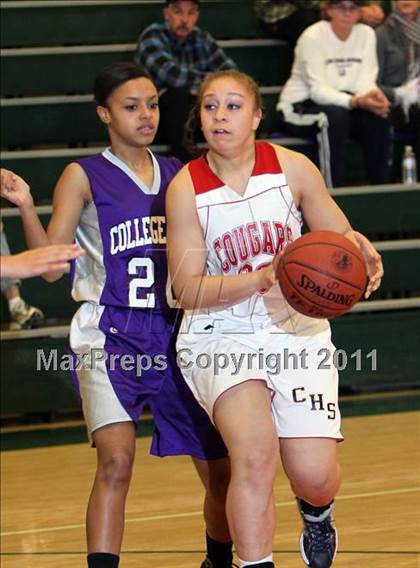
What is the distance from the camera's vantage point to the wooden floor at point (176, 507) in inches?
174

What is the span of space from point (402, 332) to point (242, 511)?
397 cm

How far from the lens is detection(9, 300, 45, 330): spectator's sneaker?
22.4ft

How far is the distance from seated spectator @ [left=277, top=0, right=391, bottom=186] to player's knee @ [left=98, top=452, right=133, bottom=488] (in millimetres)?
4362

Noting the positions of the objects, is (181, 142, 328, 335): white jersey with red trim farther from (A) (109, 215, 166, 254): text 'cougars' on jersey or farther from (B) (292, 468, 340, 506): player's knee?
(B) (292, 468, 340, 506): player's knee

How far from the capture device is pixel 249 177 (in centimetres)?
373

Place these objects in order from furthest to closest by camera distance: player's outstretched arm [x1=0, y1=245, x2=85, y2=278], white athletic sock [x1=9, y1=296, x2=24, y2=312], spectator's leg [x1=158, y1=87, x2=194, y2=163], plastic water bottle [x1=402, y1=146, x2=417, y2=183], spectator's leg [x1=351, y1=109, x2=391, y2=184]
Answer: plastic water bottle [x1=402, y1=146, x2=417, y2=183] < spectator's leg [x1=351, y1=109, x2=391, y2=184] < spectator's leg [x1=158, y1=87, x2=194, y2=163] < white athletic sock [x1=9, y1=296, x2=24, y2=312] < player's outstretched arm [x1=0, y1=245, x2=85, y2=278]

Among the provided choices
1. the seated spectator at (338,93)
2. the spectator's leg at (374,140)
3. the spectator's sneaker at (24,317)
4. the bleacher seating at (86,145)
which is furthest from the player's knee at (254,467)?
the spectator's leg at (374,140)

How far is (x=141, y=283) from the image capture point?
387cm

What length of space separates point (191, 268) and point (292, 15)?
526 centimetres

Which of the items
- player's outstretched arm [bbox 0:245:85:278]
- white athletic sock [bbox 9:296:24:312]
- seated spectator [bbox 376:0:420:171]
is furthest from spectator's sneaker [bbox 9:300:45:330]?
player's outstretched arm [bbox 0:245:85:278]

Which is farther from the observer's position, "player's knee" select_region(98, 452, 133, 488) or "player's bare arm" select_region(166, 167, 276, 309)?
"player's knee" select_region(98, 452, 133, 488)

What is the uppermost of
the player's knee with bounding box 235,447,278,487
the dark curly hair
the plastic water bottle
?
the dark curly hair

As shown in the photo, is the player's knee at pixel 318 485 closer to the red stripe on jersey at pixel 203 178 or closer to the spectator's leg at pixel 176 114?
the red stripe on jersey at pixel 203 178
